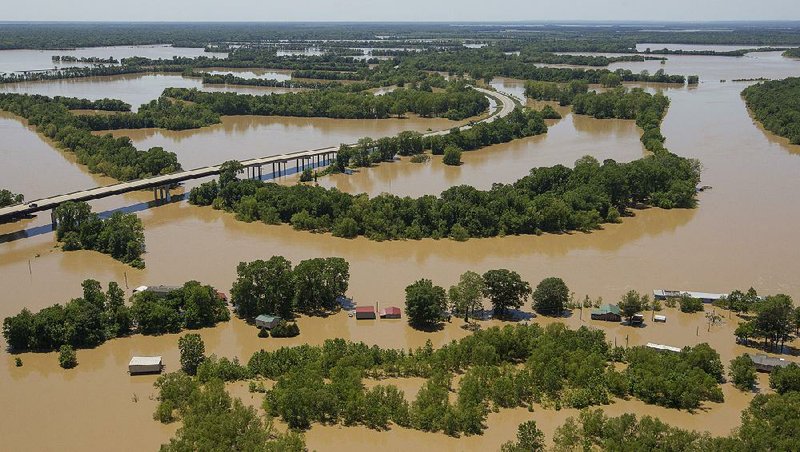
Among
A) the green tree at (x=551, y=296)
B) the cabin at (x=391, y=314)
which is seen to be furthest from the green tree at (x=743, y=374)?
the cabin at (x=391, y=314)

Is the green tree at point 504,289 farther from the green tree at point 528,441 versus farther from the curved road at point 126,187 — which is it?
the curved road at point 126,187

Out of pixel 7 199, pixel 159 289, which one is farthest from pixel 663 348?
pixel 7 199

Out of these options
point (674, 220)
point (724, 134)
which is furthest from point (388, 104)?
point (674, 220)

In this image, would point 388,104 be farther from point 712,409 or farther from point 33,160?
point 712,409

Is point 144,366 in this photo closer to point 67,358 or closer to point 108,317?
point 67,358

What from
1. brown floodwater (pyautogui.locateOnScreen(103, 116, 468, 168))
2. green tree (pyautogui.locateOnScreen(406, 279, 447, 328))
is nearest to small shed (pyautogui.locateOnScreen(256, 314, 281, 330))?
green tree (pyautogui.locateOnScreen(406, 279, 447, 328))
